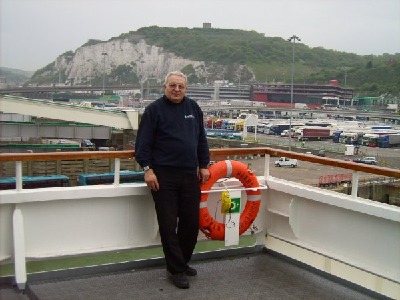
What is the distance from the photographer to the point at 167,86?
2.93 meters

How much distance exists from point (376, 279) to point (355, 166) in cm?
73

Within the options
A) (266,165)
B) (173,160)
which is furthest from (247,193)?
(173,160)

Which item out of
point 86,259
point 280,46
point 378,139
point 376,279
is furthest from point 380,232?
point 280,46

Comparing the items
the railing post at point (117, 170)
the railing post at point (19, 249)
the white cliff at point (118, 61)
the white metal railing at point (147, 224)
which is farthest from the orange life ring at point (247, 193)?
the white cliff at point (118, 61)

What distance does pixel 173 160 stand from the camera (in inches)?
115

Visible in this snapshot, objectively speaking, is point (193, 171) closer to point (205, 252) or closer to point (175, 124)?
point (175, 124)

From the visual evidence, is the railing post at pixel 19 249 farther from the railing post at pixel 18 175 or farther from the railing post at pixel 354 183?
the railing post at pixel 354 183

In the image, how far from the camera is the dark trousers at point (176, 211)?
9.65ft

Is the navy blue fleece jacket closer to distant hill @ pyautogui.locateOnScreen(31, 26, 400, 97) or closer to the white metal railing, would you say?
the white metal railing

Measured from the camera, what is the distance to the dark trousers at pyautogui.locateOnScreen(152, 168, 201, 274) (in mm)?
2941

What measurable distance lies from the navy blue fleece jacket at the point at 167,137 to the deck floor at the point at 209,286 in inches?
28.3

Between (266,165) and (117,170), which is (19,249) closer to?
(117,170)

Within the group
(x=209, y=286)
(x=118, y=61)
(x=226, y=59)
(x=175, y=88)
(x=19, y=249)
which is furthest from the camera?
(x=118, y=61)

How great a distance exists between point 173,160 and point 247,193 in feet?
2.82
